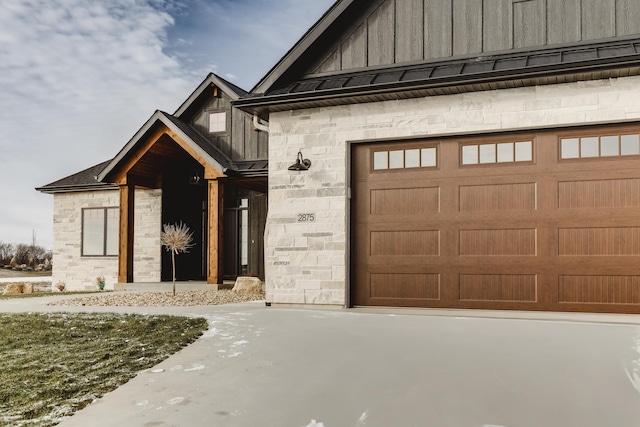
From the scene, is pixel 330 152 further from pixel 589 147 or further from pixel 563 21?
pixel 563 21

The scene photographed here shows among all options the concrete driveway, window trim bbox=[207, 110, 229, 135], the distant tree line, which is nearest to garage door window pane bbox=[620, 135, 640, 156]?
the concrete driveway

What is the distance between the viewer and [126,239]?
14859 millimetres

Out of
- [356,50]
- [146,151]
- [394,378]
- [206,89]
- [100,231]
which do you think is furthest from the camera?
[100,231]

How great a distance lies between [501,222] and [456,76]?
7.34 ft

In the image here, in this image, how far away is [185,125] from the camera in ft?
51.1

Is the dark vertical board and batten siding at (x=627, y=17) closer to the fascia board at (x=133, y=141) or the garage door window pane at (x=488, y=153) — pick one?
the garage door window pane at (x=488, y=153)

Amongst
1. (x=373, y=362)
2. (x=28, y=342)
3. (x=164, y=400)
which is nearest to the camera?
(x=164, y=400)

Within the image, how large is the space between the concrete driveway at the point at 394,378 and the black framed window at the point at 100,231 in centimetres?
1166

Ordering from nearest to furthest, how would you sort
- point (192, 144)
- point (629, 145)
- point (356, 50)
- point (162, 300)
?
1. point (629, 145)
2. point (356, 50)
3. point (162, 300)
4. point (192, 144)

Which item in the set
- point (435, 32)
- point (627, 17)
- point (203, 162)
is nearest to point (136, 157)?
point (203, 162)

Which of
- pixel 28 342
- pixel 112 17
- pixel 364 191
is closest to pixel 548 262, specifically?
pixel 364 191

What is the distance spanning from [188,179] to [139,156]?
234cm

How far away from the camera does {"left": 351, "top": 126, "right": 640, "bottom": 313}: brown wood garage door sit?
7516 mm

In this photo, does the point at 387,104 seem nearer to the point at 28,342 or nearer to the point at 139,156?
the point at 28,342
